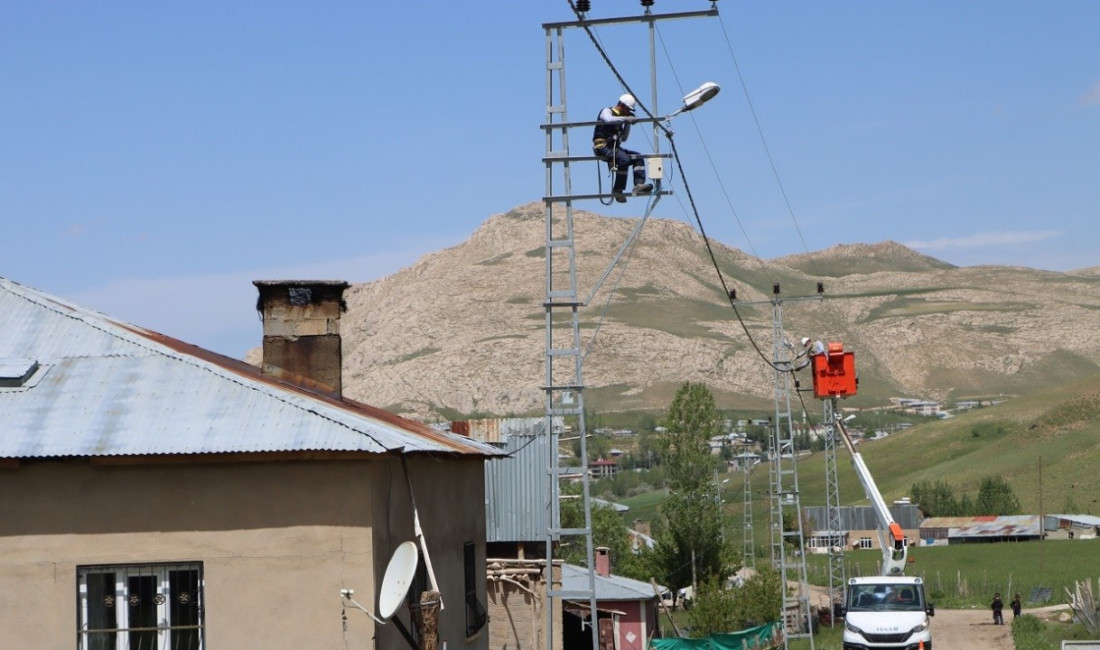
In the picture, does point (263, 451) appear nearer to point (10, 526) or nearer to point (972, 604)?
point (10, 526)

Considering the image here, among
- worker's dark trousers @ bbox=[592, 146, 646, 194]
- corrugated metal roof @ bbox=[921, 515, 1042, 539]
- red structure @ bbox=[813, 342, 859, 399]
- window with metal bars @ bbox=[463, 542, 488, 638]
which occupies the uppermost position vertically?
worker's dark trousers @ bbox=[592, 146, 646, 194]

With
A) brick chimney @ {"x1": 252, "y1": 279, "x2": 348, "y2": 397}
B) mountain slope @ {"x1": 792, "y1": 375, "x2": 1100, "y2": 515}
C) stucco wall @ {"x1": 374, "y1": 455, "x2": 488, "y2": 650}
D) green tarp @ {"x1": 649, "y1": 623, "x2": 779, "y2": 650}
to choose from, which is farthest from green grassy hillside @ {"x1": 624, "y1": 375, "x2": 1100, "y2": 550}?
brick chimney @ {"x1": 252, "y1": 279, "x2": 348, "y2": 397}

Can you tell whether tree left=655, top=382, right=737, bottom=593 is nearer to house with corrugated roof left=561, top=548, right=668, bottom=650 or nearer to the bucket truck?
house with corrugated roof left=561, top=548, right=668, bottom=650

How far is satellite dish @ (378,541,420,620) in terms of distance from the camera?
42.6ft

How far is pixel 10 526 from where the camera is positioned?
13.6 m

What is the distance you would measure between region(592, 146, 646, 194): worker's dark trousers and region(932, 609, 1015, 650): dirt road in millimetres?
27177

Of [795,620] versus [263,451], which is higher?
[263,451]

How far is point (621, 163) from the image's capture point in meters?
20.8

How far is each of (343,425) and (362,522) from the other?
92 cm

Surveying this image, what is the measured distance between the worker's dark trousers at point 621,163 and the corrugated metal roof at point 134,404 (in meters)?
6.53

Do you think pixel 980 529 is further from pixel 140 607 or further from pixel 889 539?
pixel 140 607

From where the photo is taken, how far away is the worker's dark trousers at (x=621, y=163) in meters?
20.8

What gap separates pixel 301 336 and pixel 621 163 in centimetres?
556

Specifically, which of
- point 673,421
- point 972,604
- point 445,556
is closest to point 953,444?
point 673,421
